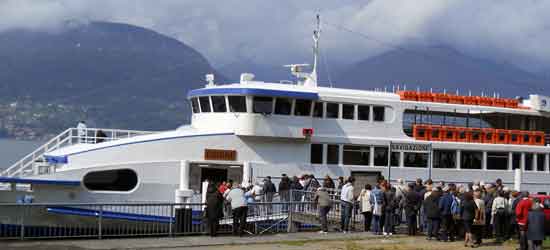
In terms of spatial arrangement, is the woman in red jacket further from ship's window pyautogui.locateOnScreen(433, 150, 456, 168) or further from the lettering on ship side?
ship's window pyautogui.locateOnScreen(433, 150, 456, 168)

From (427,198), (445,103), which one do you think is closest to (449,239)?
(427,198)

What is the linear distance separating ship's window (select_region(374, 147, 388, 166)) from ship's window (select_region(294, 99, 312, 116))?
3153 millimetres

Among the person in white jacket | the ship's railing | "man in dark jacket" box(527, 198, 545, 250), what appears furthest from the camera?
the person in white jacket

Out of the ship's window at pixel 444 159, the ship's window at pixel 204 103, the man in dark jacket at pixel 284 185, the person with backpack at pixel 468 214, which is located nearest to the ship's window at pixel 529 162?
the ship's window at pixel 444 159

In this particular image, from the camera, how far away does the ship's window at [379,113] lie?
2744 cm

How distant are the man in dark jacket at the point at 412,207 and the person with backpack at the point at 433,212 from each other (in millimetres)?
539

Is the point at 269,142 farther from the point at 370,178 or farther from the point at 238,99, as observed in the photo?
the point at 370,178

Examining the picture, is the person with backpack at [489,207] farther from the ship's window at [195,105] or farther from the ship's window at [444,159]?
the ship's window at [195,105]

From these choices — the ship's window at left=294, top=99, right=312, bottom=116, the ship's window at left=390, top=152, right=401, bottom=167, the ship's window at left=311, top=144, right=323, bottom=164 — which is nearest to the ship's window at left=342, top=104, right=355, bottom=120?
the ship's window at left=311, top=144, right=323, bottom=164

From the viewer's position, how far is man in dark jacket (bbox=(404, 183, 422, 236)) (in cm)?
2023

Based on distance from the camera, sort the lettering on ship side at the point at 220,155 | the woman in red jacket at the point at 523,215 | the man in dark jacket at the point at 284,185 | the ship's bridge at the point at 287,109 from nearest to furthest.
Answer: the woman in red jacket at the point at 523,215, the man in dark jacket at the point at 284,185, the lettering on ship side at the point at 220,155, the ship's bridge at the point at 287,109

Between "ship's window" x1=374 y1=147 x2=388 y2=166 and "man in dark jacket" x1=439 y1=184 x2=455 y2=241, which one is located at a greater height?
"ship's window" x1=374 y1=147 x2=388 y2=166

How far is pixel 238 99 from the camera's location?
82.1ft

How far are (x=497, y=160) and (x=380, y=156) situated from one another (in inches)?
226
